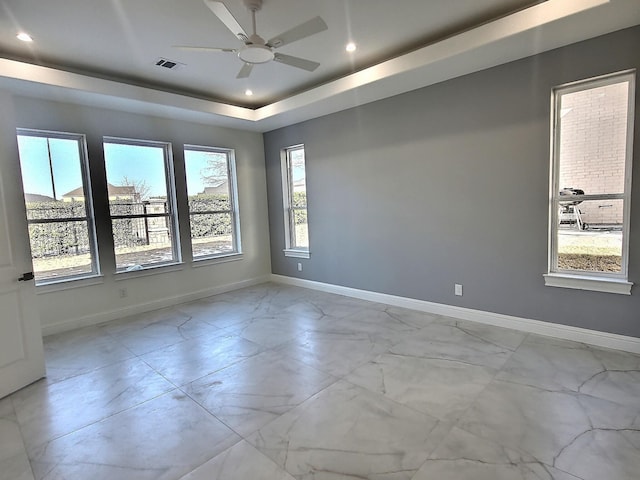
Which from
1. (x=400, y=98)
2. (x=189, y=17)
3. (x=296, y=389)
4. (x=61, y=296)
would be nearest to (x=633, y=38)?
(x=400, y=98)

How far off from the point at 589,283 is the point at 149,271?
5.09m

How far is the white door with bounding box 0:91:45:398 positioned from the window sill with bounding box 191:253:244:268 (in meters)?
2.48

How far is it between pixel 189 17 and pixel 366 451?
11.2 feet

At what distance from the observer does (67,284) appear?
4055 mm

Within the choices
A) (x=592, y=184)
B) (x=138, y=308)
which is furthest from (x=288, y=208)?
(x=592, y=184)

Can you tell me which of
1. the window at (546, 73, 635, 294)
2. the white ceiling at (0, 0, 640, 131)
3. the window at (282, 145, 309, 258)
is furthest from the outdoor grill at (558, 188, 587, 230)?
the window at (282, 145, 309, 258)

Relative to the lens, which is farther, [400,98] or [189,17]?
[400,98]

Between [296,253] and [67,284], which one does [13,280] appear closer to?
[67,284]

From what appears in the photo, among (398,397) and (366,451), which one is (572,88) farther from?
(366,451)

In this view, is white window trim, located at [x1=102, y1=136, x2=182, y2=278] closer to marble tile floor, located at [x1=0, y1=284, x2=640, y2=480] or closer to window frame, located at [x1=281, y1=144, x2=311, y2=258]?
marble tile floor, located at [x1=0, y1=284, x2=640, y2=480]

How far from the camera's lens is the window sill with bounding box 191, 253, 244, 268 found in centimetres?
526

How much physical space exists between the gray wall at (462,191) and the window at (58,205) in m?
3.05

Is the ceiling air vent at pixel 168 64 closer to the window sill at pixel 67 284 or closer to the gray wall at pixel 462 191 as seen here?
the gray wall at pixel 462 191

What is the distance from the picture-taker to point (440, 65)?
3354mm
